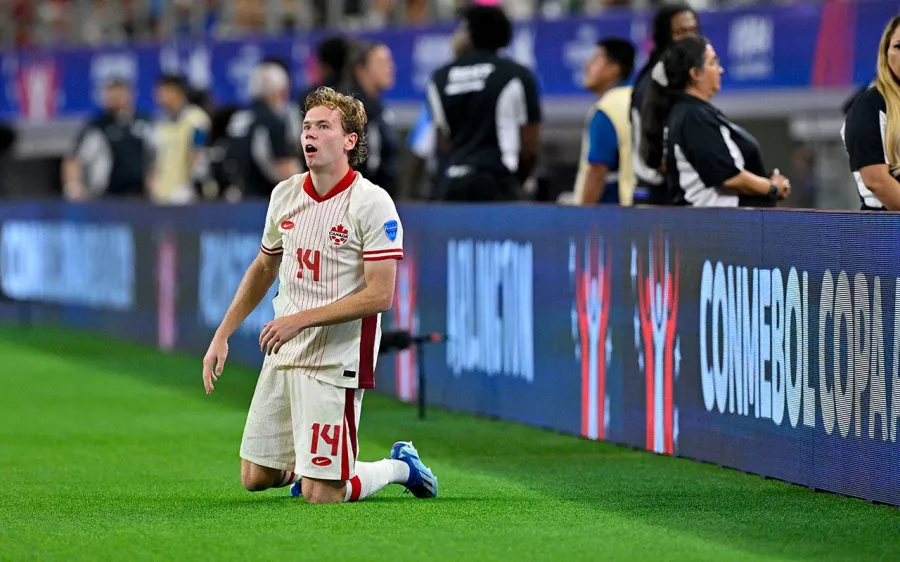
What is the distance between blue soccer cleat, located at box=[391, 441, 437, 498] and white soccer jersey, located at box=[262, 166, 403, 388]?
1.16 ft

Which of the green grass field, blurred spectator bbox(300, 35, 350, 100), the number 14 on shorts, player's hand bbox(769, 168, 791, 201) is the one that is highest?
blurred spectator bbox(300, 35, 350, 100)

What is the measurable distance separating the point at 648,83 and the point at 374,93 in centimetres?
340

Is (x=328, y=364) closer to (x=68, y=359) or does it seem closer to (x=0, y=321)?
(x=68, y=359)

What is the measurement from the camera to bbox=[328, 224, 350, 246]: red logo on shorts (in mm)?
7301

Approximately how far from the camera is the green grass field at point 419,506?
20.7 ft

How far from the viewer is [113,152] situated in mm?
18891

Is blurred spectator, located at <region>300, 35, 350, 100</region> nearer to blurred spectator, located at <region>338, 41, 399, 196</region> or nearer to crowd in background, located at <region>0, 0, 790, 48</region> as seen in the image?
blurred spectator, located at <region>338, 41, 399, 196</region>

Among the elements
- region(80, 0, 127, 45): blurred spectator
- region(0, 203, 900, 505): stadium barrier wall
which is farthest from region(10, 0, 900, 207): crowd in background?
region(80, 0, 127, 45): blurred spectator

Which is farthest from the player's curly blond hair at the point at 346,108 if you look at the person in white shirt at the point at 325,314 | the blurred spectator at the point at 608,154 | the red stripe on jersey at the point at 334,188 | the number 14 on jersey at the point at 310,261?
the blurred spectator at the point at 608,154

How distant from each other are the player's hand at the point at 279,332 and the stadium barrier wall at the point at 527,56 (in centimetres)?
1005

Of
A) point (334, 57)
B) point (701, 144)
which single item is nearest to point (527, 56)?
point (334, 57)

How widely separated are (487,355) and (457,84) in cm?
175

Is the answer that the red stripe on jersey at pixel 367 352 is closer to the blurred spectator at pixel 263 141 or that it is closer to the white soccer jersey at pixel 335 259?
the white soccer jersey at pixel 335 259

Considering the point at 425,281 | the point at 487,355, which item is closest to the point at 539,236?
the point at 487,355
